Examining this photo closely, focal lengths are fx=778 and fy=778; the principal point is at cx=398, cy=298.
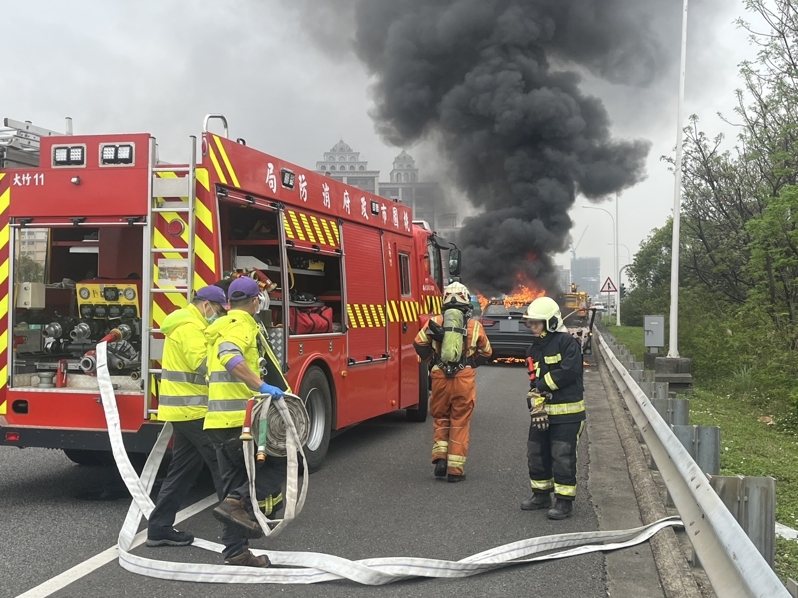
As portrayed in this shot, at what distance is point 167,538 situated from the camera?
4.72 meters

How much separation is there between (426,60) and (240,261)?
79.7 feet

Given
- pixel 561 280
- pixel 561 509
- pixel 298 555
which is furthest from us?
pixel 561 280

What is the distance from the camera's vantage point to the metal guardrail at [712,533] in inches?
98.0

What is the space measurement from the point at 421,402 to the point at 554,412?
14.8 ft

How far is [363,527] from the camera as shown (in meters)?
5.19

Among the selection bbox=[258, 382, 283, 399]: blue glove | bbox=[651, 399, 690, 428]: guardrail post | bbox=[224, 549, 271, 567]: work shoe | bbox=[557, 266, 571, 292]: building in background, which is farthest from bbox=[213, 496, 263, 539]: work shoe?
bbox=[557, 266, 571, 292]: building in background

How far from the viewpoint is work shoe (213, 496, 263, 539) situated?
4.21 meters

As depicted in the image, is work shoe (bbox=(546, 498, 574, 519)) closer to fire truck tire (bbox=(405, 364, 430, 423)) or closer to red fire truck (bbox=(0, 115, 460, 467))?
red fire truck (bbox=(0, 115, 460, 467))

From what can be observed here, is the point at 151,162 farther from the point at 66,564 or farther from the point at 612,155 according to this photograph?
the point at 612,155

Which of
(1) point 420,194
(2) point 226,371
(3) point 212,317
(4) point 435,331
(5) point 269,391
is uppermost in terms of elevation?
(1) point 420,194

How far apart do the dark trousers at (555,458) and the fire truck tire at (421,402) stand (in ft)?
14.0

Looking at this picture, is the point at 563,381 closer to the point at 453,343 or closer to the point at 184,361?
the point at 453,343

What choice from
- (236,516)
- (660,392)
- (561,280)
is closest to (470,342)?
(660,392)

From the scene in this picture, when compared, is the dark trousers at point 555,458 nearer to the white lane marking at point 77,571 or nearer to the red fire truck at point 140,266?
the red fire truck at point 140,266
